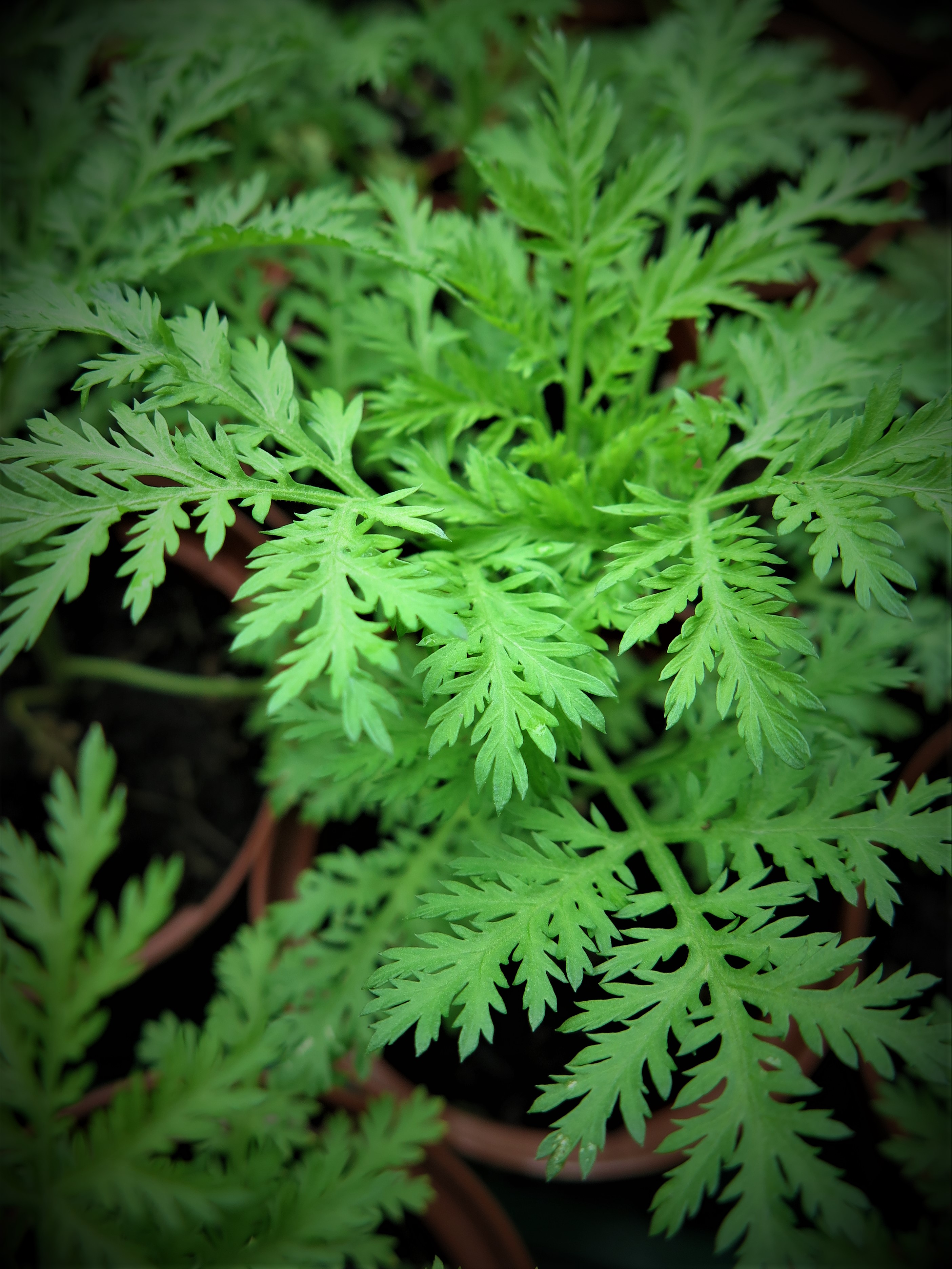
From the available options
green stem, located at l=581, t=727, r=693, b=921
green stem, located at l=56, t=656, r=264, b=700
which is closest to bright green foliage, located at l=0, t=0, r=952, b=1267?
green stem, located at l=581, t=727, r=693, b=921

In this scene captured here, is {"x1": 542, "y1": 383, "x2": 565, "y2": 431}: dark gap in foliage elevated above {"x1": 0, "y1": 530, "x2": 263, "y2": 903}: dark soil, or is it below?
above

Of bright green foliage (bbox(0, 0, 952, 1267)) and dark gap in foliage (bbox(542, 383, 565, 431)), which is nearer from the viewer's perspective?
bright green foliage (bbox(0, 0, 952, 1267))

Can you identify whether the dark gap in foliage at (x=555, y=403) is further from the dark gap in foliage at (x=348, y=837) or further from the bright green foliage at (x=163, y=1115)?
the bright green foliage at (x=163, y=1115)

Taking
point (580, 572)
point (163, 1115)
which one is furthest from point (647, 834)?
point (163, 1115)

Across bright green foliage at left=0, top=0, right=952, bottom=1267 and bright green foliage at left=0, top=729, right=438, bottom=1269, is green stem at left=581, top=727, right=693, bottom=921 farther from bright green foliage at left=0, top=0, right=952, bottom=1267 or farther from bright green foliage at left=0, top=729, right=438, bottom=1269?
bright green foliage at left=0, top=729, right=438, bottom=1269

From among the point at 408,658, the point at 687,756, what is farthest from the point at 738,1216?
the point at 408,658

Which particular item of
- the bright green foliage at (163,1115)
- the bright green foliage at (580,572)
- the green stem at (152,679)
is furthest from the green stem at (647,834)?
the green stem at (152,679)
